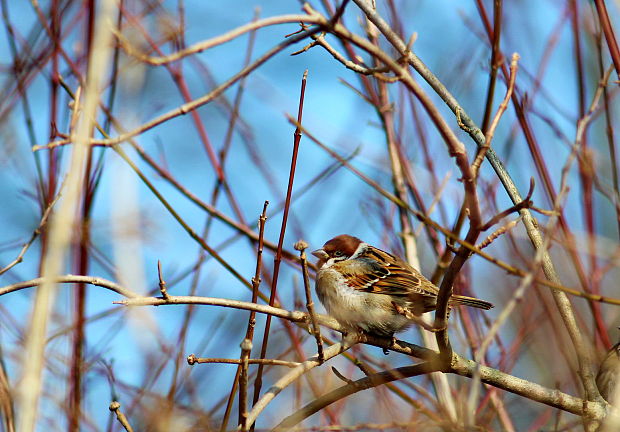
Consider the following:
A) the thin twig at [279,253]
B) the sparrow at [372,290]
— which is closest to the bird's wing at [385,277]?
the sparrow at [372,290]

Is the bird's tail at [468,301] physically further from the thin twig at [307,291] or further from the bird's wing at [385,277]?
the thin twig at [307,291]

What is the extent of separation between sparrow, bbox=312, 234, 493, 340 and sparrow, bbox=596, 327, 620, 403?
70 centimetres

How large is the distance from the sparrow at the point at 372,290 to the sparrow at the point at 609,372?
699 mm

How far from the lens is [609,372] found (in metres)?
3.42

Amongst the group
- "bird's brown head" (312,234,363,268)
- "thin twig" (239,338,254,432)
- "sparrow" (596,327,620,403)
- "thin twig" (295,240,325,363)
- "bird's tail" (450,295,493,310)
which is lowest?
"sparrow" (596,327,620,403)

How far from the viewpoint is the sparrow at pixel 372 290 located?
3.37 metres

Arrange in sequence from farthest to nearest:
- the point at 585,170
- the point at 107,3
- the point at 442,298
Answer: the point at 585,170
the point at 442,298
the point at 107,3

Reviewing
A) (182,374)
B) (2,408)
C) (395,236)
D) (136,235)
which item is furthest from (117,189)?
(2,408)

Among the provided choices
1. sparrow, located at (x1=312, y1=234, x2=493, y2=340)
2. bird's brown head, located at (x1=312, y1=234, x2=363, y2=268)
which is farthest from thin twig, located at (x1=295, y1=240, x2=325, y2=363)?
bird's brown head, located at (x1=312, y1=234, x2=363, y2=268)

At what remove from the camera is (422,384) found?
4133 mm

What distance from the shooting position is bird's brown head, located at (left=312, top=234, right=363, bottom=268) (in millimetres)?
3957

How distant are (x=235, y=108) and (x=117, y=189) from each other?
2.78ft

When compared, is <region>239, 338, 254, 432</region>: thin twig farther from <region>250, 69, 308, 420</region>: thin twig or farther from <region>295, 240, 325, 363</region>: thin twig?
<region>250, 69, 308, 420</region>: thin twig

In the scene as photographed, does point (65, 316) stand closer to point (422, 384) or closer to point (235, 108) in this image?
point (235, 108)
